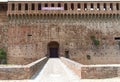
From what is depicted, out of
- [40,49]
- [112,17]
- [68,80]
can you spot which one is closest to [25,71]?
[68,80]

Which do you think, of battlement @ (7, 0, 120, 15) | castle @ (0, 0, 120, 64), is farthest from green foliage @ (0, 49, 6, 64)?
battlement @ (7, 0, 120, 15)

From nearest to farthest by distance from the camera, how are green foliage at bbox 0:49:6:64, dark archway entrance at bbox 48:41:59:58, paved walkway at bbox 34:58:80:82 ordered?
paved walkway at bbox 34:58:80:82 → green foliage at bbox 0:49:6:64 → dark archway entrance at bbox 48:41:59:58

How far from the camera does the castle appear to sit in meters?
32.3

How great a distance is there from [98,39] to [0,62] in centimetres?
1312

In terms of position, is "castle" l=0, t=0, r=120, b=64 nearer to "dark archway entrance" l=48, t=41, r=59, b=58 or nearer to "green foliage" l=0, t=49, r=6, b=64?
"green foliage" l=0, t=49, r=6, b=64

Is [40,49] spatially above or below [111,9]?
below

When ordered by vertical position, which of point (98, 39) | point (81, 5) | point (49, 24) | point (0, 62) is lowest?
point (0, 62)

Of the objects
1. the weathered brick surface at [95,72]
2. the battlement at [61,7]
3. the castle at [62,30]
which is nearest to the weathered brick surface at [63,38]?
the castle at [62,30]

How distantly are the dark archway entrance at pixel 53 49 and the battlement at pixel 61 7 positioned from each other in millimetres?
4298

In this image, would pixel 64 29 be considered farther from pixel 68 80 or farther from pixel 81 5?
pixel 68 80

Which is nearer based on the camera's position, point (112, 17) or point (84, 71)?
point (84, 71)

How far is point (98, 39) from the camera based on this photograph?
1287 inches

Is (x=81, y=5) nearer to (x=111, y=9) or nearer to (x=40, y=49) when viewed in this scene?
(x=111, y=9)

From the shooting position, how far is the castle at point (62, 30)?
3228cm
